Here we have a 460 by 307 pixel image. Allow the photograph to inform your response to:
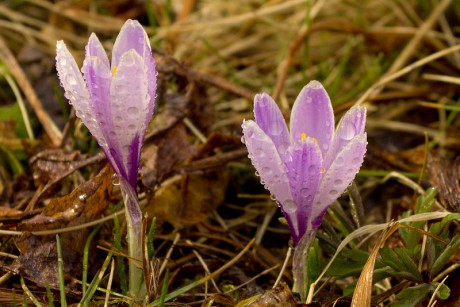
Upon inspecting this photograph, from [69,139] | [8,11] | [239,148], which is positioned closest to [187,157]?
[239,148]

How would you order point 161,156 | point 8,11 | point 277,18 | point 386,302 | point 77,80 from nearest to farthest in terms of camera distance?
point 77,80
point 386,302
point 161,156
point 8,11
point 277,18

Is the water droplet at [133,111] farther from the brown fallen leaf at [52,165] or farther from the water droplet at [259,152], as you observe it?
the brown fallen leaf at [52,165]

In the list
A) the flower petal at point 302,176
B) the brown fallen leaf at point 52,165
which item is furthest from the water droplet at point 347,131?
the brown fallen leaf at point 52,165

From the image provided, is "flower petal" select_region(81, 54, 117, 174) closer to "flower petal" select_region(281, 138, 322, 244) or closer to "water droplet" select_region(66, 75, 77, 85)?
"water droplet" select_region(66, 75, 77, 85)

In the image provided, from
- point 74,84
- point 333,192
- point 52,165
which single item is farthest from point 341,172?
point 52,165

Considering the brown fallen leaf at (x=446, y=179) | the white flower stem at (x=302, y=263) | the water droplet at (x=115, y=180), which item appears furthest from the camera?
the brown fallen leaf at (x=446, y=179)

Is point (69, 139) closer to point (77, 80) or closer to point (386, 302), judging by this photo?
point (77, 80)

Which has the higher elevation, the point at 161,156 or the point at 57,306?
the point at 161,156
